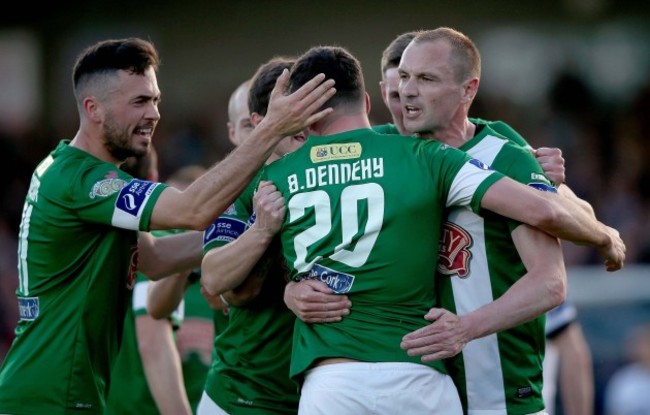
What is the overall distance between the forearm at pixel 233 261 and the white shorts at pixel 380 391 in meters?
0.64

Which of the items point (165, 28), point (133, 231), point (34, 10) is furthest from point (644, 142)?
point (133, 231)

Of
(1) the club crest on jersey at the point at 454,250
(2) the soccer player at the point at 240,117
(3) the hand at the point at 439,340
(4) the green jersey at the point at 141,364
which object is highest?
(2) the soccer player at the point at 240,117

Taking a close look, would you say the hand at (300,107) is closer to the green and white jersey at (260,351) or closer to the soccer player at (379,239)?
the soccer player at (379,239)

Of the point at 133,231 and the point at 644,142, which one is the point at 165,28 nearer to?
the point at 644,142

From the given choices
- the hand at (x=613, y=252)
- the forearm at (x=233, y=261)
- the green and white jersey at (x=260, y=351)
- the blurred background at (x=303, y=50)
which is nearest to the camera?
the forearm at (x=233, y=261)

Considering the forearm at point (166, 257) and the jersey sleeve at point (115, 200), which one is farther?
the forearm at point (166, 257)

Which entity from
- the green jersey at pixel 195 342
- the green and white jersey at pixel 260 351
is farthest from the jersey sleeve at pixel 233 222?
the green jersey at pixel 195 342

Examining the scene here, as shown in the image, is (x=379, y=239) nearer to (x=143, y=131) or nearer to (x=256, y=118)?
(x=256, y=118)

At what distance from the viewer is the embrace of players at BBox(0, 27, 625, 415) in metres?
4.99

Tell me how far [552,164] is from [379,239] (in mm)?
1036

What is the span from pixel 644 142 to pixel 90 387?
13634 mm

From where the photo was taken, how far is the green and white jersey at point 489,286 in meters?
5.29

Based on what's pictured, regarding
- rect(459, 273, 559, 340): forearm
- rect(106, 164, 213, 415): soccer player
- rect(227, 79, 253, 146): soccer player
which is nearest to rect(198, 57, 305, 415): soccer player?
rect(227, 79, 253, 146): soccer player

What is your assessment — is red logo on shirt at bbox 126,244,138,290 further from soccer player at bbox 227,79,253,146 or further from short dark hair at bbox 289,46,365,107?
short dark hair at bbox 289,46,365,107
